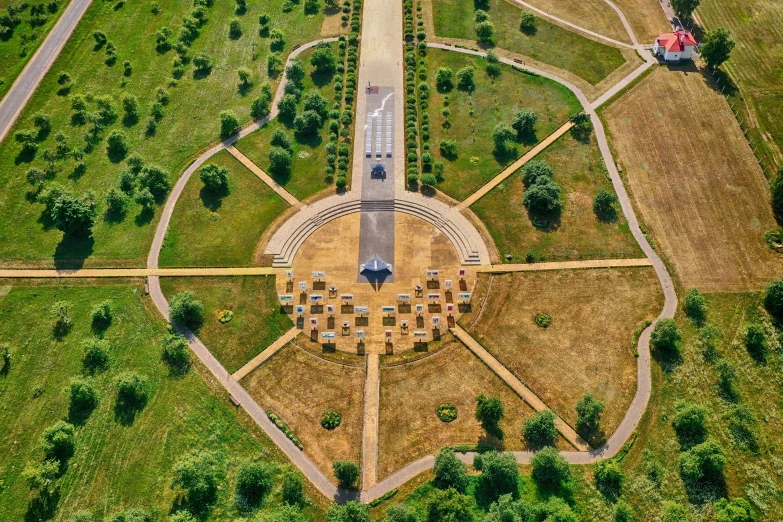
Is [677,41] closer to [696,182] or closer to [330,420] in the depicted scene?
[696,182]

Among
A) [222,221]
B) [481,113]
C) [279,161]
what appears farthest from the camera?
[481,113]

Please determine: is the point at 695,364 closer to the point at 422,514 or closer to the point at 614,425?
the point at 614,425

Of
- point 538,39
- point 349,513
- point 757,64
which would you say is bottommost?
point 349,513

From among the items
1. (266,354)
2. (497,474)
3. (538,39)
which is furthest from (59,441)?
(538,39)

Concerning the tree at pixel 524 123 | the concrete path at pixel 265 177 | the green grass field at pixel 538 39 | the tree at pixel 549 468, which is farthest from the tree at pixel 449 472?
the green grass field at pixel 538 39

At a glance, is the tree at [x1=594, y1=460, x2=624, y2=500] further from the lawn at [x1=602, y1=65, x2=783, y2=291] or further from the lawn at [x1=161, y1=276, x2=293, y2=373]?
the lawn at [x1=161, y1=276, x2=293, y2=373]

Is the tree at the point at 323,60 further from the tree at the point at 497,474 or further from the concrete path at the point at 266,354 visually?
the tree at the point at 497,474
